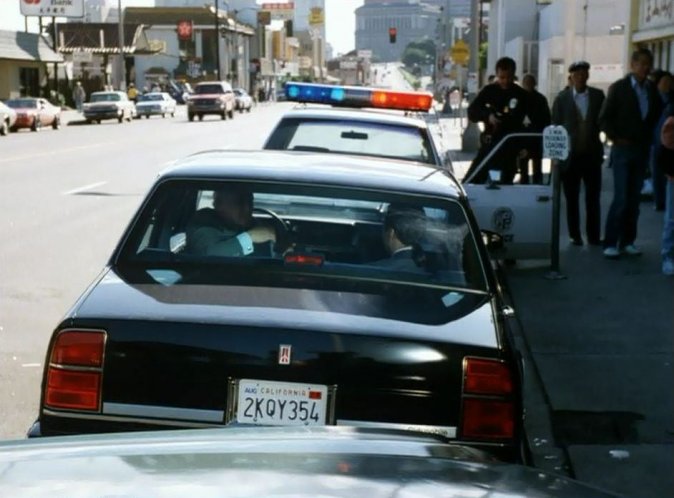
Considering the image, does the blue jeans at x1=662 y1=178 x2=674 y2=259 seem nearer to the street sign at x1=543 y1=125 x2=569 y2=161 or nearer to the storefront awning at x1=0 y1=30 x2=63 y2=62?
the street sign at x1=543 y1=125 x2=569 y2=161

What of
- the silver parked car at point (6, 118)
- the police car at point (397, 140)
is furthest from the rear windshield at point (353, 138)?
the silver parked car at point (6, 118)

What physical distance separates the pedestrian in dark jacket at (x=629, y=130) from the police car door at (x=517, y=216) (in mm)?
840

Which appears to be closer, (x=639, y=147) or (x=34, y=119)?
(x=639, y=147)

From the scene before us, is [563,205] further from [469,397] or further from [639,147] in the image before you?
[469,397]

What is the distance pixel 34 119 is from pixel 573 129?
35.1 m

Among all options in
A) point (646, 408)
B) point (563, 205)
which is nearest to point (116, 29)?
point (563, 205)

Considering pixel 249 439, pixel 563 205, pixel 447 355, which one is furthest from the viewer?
pixel 563 205

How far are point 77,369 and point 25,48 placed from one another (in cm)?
5636

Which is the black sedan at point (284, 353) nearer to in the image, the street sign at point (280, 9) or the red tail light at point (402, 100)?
the red tail light at point (402, 100)

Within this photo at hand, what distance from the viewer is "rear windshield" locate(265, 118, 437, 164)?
363 inches

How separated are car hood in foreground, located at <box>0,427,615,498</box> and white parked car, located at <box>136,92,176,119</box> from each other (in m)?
59.3

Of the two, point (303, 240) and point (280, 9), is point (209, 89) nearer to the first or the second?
point (303, 240)

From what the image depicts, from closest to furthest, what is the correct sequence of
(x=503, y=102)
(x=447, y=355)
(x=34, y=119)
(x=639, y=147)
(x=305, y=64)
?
(x=447, y=355), (x=639, y=147), (x=503, y=102), (x=34, y=119), (x=305, y=64)

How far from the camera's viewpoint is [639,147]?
37.1 ft
